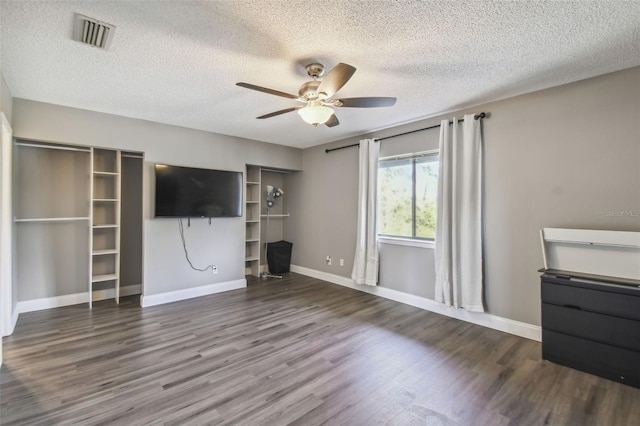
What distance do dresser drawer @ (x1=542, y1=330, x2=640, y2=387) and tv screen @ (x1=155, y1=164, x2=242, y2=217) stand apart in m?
4.26

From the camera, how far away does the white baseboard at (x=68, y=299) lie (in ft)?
12.1

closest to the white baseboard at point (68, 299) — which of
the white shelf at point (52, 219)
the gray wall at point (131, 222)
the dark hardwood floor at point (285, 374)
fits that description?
the gray wall at point (131, 222)

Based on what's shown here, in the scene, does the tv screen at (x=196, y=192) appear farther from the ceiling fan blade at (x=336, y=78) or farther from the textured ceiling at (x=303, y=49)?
the ceiling fan blade at (x=336, y=78)

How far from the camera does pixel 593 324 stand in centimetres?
239

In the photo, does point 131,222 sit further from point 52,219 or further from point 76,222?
point 52,219

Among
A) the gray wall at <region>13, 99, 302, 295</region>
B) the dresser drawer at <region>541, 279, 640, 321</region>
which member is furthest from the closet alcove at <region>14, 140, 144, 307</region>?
the dresser drawer at <region>541, 279, 640, 321</region>

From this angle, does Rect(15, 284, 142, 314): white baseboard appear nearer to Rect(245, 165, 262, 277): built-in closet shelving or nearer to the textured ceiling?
Rect(245, 165, 262, 277): built-in closet shelving

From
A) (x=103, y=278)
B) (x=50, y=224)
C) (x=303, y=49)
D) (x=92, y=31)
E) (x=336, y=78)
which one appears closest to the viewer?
(x=92, y=31)

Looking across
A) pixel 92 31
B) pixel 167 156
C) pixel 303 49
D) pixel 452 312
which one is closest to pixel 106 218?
pixel 167 156

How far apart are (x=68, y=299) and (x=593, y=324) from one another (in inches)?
236

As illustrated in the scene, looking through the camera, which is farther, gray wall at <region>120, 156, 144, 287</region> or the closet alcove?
gray wall at <region>120, 156, 144, 287</region>

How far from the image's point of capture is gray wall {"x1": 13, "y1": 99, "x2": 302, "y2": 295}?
3389 millimetres

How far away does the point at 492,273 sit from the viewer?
3.29 metres

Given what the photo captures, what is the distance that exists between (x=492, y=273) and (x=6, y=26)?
4738 mm
